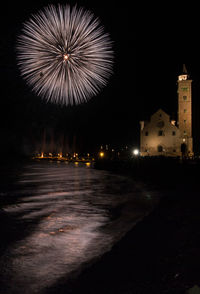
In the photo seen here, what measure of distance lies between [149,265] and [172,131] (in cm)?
7577

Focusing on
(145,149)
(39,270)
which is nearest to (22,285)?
(39,270)

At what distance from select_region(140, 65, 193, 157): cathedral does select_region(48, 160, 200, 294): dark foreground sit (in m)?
70.7

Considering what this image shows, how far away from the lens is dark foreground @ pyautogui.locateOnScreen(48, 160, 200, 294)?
473 cm

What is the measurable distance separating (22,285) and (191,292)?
2730mm

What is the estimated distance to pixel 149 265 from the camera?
18.3 ft

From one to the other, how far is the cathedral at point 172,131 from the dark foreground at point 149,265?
2785 inches

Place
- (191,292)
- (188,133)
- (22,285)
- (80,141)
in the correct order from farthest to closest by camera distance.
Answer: (80,141) < (188,133) < (22,285) < (191,292)

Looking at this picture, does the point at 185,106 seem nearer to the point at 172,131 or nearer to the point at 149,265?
the point at 172,131

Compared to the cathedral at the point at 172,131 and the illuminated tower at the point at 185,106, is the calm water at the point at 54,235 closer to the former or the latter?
the cathedral at the point at 172,131

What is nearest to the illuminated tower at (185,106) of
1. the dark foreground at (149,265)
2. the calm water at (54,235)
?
the calm water at (54,235)

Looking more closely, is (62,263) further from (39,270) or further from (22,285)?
(22,285)

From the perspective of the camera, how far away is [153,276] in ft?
16.7

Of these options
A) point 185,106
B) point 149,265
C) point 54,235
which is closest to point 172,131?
point 185,106

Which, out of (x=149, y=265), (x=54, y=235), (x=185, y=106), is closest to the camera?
(x=149, y=265)
